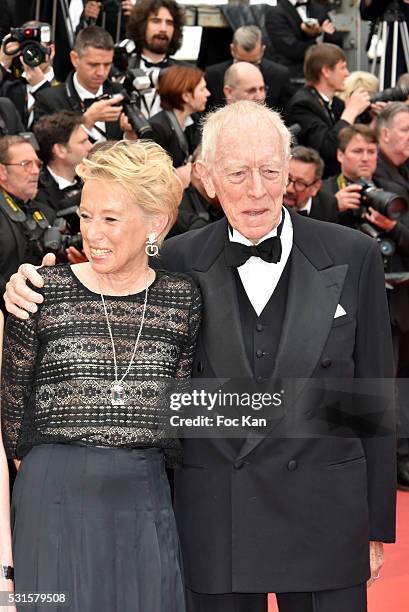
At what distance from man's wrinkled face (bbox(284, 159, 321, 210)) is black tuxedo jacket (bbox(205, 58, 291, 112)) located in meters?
2.05

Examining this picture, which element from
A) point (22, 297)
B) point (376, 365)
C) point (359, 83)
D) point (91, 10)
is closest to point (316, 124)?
point (359, 83)

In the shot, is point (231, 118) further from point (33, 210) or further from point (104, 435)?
point (33, 210)

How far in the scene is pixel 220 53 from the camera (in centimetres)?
945

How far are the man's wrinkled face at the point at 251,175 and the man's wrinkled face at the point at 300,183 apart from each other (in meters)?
3.57

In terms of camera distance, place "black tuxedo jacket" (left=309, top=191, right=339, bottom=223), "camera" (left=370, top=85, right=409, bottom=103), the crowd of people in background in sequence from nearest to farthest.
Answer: the crowd of people in background → "black tuxedo jacket" (left=309, top=191, right=339, bottom=223) → "camera" (left=370, top=85, right=409, bottom=103)

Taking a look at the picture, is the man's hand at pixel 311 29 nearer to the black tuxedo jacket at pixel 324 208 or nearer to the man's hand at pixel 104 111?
the man's hand at pixel 104 111

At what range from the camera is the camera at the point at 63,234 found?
17.5 ft

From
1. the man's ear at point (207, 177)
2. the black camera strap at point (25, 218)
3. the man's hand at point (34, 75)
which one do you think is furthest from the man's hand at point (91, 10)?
→ the man's ear at point (207, 177)

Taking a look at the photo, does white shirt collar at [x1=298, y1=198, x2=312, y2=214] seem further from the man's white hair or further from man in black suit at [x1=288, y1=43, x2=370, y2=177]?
the man's white hair

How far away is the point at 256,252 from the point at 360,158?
163 inches

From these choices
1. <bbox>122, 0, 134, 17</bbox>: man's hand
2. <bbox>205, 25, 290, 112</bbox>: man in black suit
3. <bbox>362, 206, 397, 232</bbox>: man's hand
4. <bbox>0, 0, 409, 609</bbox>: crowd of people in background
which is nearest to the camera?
<bbox>0, 0, 409, 609</bbox>: crowd of people in background

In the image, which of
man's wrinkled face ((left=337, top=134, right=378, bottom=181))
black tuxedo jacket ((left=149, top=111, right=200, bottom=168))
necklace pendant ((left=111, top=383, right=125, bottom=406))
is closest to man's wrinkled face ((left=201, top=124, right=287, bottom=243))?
necklace pendant ((left=111, top=383, right=125, bottom=406))

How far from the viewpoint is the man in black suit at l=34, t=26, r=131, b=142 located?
6980 mm

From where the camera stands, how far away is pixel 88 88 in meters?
7.16
